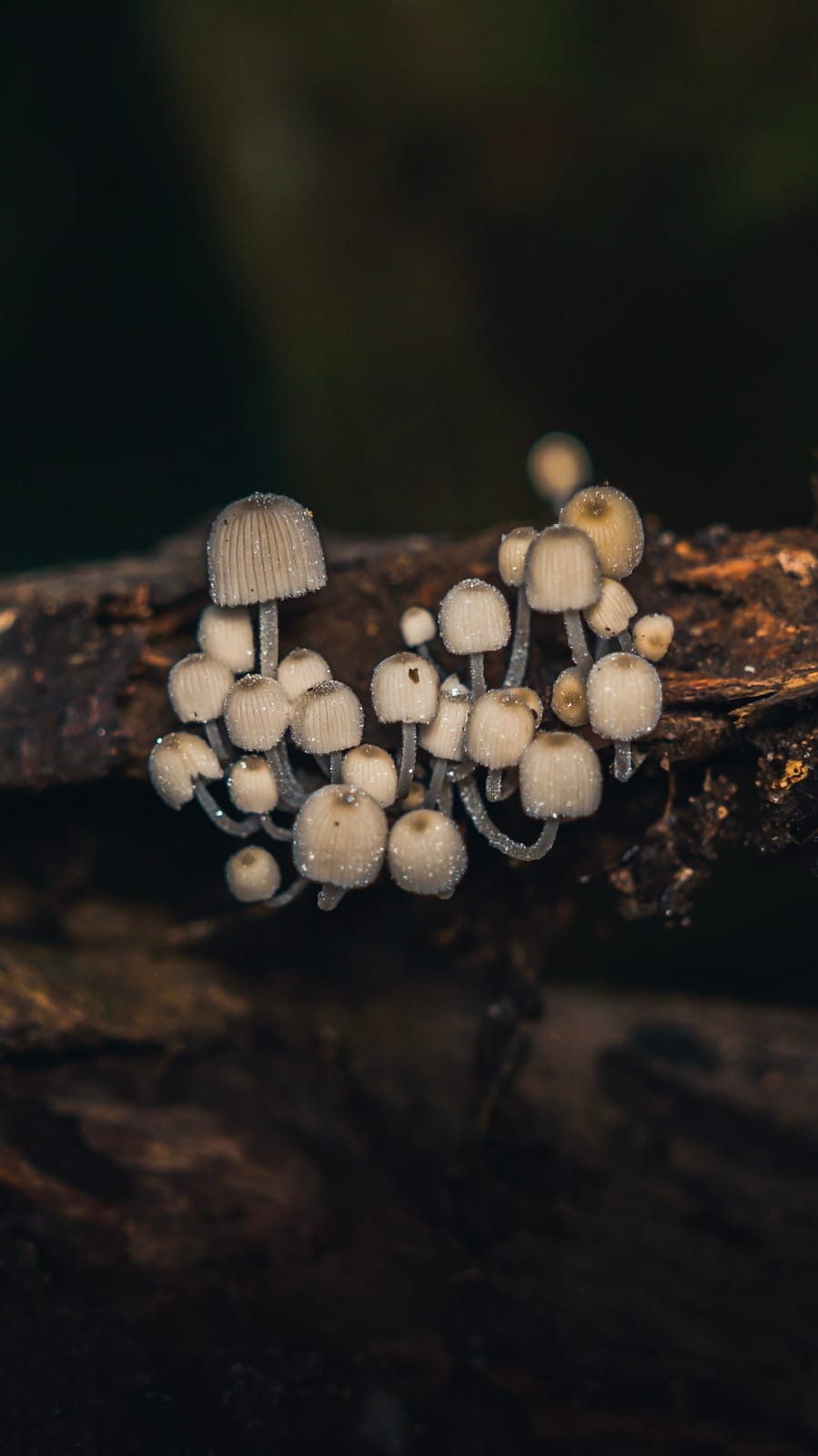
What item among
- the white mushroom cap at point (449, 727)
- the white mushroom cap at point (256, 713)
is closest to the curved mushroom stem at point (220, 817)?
the white mushroom cap at point (256, 713)

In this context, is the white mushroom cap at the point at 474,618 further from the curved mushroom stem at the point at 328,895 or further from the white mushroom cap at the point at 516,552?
the curved mushroom stem at the point at 328,895

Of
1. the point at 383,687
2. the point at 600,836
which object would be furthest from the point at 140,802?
the point at 600,836

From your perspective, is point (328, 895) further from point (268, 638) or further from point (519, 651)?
point (519, 651)

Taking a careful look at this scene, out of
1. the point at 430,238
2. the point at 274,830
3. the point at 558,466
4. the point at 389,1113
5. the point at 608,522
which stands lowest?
the point at 389,1113

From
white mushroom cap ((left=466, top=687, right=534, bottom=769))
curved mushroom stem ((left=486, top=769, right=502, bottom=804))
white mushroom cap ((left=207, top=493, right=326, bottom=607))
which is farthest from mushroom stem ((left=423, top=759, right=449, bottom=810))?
white mushroom cap ((left=207, top=493, right=326, bottom=607))

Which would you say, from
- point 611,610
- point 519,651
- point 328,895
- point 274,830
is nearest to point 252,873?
point 274,830

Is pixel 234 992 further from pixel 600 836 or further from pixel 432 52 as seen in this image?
pixel 432 52

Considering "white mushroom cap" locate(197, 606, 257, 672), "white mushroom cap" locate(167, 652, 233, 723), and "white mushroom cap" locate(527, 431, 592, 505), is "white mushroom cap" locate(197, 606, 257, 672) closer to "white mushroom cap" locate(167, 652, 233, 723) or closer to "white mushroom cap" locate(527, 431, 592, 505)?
"white mushroom cap" locate(167, 652, 233, 723)
